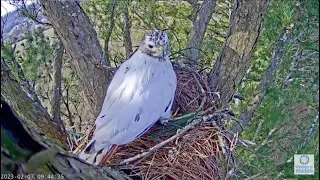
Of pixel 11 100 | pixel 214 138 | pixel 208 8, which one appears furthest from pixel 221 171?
pixel 208 8

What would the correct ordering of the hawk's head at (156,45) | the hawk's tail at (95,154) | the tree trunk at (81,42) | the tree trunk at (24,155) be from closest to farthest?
1. the tree trunk at (24,155)
2. the hawk's tail at (95,154)
3. the hawk's head at (156,45)
4. the tree trunk at (81,42)

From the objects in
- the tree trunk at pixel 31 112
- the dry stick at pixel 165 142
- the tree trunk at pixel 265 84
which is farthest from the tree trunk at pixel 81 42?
the tree trunk at pixel 265 84

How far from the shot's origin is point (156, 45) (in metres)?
1.54

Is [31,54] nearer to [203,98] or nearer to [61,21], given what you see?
[61,21]

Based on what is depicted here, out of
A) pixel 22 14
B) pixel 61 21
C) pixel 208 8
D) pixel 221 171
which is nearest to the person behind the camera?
pixel 221 171

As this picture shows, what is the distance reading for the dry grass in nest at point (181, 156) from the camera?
1411 millimetres

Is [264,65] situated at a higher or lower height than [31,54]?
lower

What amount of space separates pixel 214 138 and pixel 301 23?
2.92 feet

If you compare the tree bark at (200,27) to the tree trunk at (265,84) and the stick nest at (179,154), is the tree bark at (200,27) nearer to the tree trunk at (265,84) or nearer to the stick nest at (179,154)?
the tree trunk at (265,84)

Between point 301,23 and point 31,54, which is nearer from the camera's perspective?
point 301,23

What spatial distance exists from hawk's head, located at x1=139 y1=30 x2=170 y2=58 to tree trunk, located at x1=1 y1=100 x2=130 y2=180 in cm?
85

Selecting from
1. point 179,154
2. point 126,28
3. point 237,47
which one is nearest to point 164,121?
point 179,154

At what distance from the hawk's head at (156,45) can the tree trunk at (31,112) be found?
40cm

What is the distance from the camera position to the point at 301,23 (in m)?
2.17
